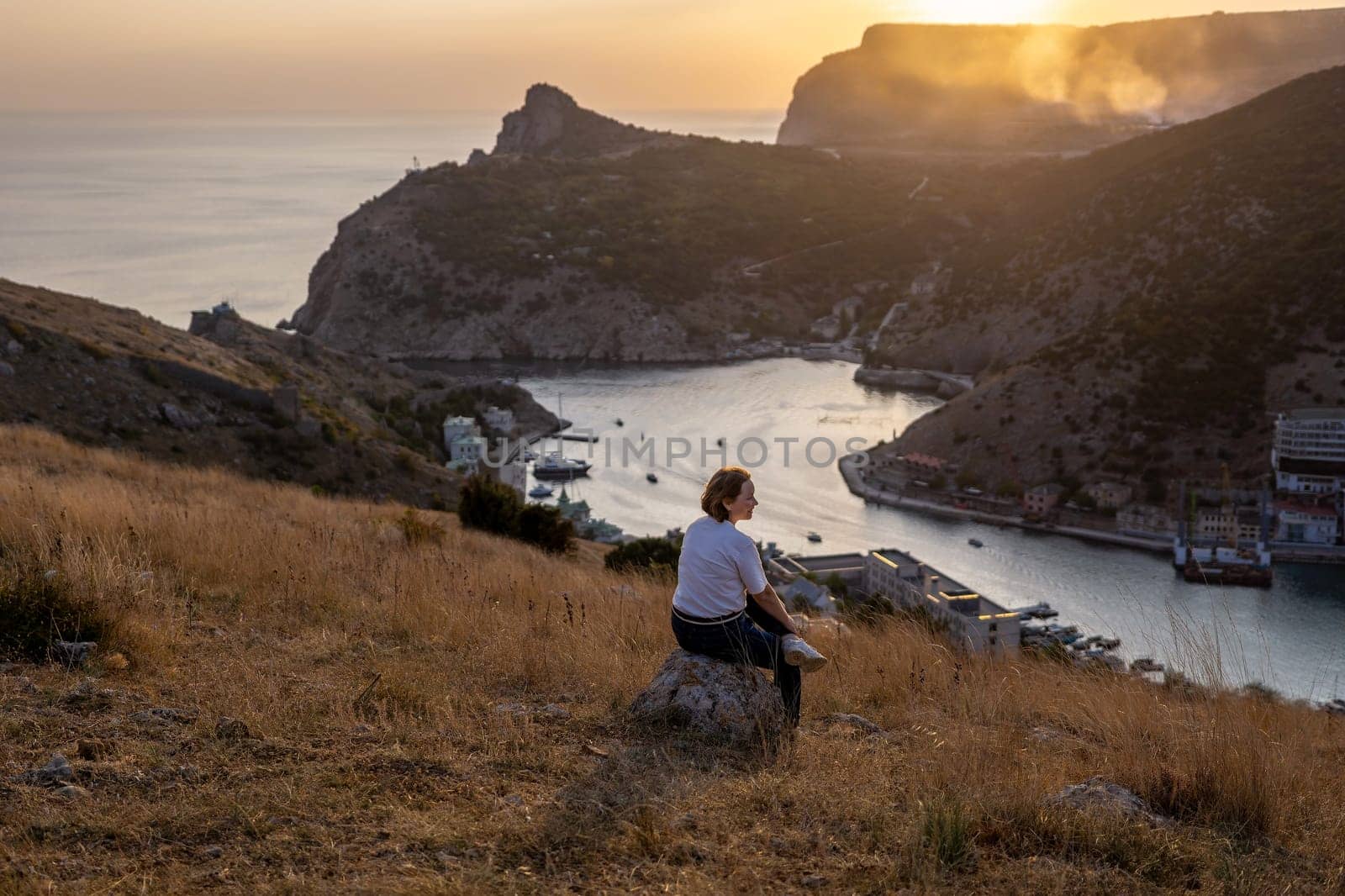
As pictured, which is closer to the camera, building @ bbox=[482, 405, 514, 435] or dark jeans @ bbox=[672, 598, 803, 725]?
dark jeans @ bbox=[672, 598, 803, 725]

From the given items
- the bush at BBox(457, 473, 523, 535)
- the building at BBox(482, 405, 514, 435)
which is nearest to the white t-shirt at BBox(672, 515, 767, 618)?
the bush at BBox(457, 473, 523, 535)

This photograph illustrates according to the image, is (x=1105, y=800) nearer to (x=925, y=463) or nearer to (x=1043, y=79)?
(x=925, y=463)

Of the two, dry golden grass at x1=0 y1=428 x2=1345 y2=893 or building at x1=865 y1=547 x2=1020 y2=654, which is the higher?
dry golden grass at x1=0 y1=428 x2=1345 y2=893

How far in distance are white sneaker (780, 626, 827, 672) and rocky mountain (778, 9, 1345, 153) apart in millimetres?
124623

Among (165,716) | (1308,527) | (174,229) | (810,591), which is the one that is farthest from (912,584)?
(174,229)

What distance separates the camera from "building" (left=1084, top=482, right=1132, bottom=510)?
108 ft

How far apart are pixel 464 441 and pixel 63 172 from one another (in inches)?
5965

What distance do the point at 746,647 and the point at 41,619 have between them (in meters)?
2.41

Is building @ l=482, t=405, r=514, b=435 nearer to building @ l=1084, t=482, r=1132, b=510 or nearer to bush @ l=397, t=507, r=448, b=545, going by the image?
building @ l=1084, t=482, r=1132, b=510

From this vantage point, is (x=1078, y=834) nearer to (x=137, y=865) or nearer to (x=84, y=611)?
(x=137, y=865)

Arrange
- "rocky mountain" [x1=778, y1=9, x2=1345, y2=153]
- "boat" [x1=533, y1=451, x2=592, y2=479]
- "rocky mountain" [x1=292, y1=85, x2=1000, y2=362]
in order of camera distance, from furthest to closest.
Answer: "rocky mountain" [x1=778, y1=9, x2=1345, y2=153] → "rocky mountain" [x1=292, y1=85, x2=1000, y2=362] → "boat" [x1=533, y1=451, x2=592, y2=479]

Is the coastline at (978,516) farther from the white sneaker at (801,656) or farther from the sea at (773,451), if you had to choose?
the white sneaker at (801,656)

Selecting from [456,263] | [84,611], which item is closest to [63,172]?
[456,263]

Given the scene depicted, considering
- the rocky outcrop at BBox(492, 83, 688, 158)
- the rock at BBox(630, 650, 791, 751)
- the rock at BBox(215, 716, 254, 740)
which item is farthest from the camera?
the rocky outcrop at BBox(492, 83, 688, 158)
